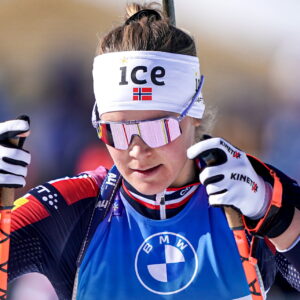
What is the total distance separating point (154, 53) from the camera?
2.15m

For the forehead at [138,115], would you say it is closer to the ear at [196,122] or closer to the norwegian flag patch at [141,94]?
the norwegian flag patch at [141,94]

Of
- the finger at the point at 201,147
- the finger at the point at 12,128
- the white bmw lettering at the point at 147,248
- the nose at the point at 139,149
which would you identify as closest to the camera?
the finger at the point at 201,147

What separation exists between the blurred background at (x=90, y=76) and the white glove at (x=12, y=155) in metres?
2.67

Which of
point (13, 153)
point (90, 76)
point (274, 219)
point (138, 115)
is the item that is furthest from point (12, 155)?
point (90, 76)

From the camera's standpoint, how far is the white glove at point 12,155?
6.25 feet

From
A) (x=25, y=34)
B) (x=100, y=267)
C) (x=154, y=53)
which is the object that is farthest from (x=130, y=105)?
(x=25, y=34)

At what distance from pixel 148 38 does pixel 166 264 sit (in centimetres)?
92

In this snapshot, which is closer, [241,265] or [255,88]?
[241,265]

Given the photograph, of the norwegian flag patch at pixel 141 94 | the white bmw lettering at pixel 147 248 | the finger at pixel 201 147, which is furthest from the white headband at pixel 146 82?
the white bmw lettering at pixel 147 248

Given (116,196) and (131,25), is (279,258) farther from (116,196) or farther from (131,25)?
(131,25)

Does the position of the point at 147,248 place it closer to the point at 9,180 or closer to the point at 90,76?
the point at 9,180

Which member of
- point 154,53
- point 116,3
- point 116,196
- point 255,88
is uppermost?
point 116,3

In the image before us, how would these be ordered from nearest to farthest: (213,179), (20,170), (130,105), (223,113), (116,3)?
1. (213,179)
2. (20,170)
3. (130,105)
4. (223,113)
5. (116,3)

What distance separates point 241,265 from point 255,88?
113 inches
